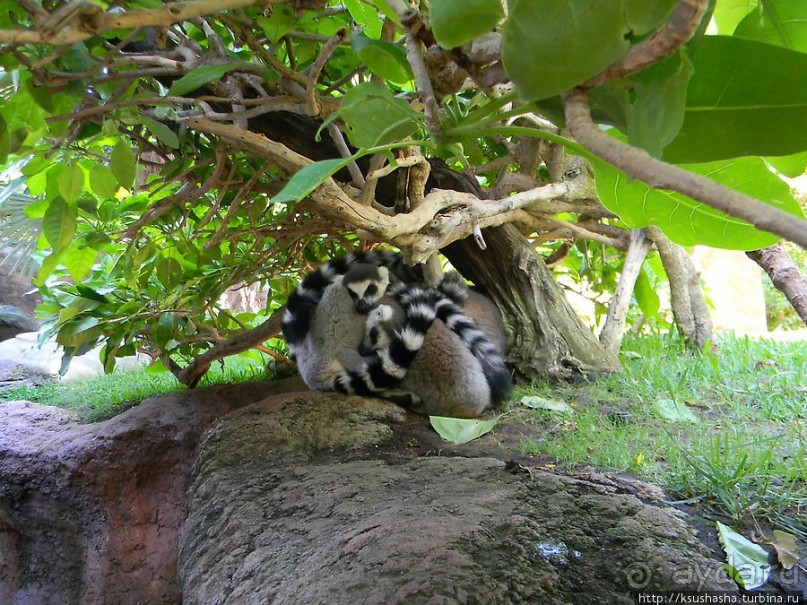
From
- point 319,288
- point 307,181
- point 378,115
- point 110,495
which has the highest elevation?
point 378,115

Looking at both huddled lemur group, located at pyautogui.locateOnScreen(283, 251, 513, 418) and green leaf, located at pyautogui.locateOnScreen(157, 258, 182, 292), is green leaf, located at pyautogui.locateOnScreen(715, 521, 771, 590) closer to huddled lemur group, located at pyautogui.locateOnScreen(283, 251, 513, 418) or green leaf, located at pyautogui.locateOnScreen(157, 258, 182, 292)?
huddled lemur group, located at pyautogui.locateOnScreen(283, 251, 513, 418)

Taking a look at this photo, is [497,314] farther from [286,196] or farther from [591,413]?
[286,196]

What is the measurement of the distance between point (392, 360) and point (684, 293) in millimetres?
1529

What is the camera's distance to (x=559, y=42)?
0.46 metres

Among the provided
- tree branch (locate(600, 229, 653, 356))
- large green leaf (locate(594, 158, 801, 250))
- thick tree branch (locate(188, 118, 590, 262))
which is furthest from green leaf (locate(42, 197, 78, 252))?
tree branch (locate(600, 229, 653, 356))

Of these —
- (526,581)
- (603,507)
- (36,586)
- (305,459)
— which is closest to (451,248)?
(305,459)

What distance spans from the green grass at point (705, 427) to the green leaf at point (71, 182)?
57.5 inches

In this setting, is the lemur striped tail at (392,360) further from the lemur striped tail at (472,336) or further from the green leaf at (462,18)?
the green leaf at (462,18)

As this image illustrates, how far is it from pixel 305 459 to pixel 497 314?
1.31 meters

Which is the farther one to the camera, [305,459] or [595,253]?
[595,253]

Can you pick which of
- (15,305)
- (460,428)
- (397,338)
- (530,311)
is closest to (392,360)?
(397,338)

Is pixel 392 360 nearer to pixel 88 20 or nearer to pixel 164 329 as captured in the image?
pixel 164 329

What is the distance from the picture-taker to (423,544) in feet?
3.73

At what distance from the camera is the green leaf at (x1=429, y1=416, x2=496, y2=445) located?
1.88 meters
